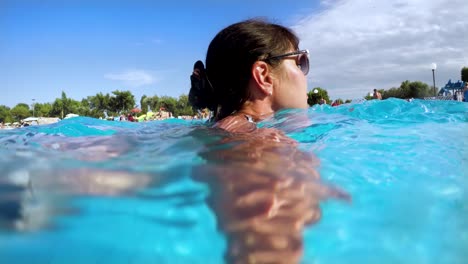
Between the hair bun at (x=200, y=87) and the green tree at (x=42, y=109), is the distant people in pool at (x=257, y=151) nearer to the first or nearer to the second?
the hair bun at (x=200, y=87)

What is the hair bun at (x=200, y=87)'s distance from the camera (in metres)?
3.03

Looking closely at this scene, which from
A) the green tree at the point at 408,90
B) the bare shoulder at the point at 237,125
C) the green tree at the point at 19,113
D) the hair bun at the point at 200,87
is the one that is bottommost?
the bare shoulder at the point at 237,125

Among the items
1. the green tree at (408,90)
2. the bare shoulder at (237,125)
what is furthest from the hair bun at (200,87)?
the green tree at (408,90)

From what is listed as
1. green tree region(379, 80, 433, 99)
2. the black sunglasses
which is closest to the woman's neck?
the black sunglasses

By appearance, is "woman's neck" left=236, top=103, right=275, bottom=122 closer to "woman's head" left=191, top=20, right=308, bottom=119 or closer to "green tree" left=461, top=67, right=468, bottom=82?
"woman's head" left=191, top=20, right=308, bottom=119

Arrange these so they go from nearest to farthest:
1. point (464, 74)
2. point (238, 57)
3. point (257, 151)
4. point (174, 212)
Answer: point (174, 212) → point (257, 151) → point (238, 57) → point (464, 74)

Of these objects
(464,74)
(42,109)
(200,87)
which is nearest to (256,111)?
(200,87)

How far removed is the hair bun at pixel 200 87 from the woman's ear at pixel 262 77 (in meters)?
0.43

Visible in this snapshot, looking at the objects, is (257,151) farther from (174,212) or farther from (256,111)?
(256,111)

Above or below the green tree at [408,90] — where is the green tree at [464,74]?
above

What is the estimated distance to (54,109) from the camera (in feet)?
239

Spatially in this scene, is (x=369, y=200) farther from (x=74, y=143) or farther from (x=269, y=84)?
(x=74, y=143)

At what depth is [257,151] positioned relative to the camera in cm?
179

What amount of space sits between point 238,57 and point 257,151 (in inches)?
47.6
